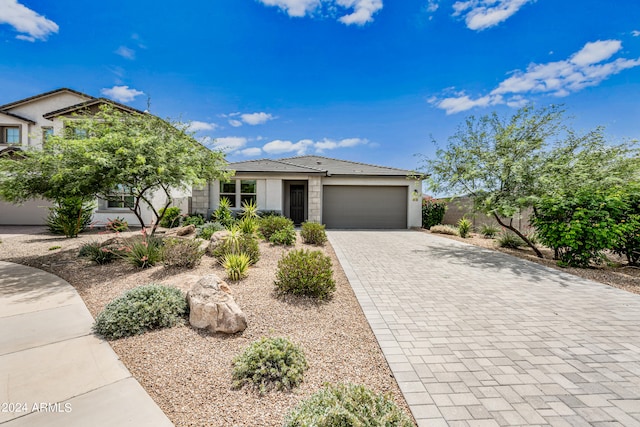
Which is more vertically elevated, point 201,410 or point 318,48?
point 318,48

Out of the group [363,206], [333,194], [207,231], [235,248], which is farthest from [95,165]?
[363,206]

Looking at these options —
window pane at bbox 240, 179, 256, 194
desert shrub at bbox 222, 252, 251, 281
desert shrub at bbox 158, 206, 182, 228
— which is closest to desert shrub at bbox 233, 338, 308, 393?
desert shrub at bbox 222, 252, 251, 281

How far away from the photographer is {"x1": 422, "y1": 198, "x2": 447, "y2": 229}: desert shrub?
15.8 meters

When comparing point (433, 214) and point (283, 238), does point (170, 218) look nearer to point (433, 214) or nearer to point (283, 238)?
point (283, 238)

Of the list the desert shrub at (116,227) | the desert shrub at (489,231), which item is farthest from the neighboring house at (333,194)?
the desert shrub at (116,227)

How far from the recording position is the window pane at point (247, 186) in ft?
48.7

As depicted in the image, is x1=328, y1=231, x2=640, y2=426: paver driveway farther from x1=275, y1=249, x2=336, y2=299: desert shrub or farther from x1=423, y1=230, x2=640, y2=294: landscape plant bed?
x1=275, y1=249, x2=336, y2=299: desert shrub

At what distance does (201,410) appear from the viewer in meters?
2.18

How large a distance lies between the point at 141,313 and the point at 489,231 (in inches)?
586

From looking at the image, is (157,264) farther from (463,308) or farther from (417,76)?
(417,76)

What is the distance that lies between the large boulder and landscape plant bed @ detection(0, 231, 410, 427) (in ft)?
0.33

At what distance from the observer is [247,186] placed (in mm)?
14867

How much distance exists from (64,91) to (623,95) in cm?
3037

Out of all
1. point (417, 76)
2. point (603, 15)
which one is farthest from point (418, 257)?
point (603, 15)
